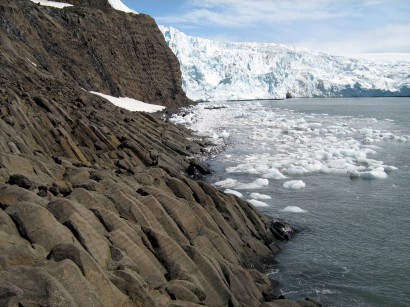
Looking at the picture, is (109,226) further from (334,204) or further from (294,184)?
(294,184)

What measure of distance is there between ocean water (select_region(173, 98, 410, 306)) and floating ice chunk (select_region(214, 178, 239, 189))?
7 centimetres

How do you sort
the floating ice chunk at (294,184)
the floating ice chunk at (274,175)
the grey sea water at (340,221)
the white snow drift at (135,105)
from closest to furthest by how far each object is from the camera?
the grey sea water at (340,221) < the floating ice chunk at (294,184) < the floating ice chunk at (274,175) < the white snow drift at (135,105)

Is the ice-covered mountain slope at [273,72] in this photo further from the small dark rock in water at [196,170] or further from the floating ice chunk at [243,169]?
the small dark rock in water at [196,170]

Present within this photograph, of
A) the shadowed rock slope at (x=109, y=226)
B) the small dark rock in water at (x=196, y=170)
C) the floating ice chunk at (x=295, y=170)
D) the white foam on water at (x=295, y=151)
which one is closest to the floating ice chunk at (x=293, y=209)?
the shadowed rock slope at (x=109, y=226)

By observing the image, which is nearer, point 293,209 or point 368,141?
point 293,209

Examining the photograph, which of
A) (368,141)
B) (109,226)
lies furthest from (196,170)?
(368,141)

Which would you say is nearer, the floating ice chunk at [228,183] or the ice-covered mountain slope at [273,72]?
the floating ice chunk at [228,183]

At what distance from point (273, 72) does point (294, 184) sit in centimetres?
11720

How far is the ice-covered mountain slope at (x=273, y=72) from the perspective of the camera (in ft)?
429

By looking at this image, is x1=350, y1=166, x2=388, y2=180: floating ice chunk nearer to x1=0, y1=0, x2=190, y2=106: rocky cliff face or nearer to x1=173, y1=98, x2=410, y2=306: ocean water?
x1=173, y1=98, x2=410, y2=306: ocean water

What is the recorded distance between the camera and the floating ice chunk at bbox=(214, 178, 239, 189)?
26.0m

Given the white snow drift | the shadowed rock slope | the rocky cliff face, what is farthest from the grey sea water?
the white snow drift

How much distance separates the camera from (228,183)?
26.5 meters

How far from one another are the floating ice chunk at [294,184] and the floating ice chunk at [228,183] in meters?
3.08
